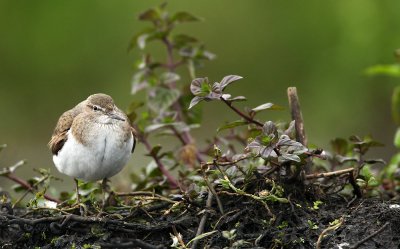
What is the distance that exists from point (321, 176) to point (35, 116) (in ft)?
21.8

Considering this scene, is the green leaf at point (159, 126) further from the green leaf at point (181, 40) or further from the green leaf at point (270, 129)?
the green leaf at point (270, 129)

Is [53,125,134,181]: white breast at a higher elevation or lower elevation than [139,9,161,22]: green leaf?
lower

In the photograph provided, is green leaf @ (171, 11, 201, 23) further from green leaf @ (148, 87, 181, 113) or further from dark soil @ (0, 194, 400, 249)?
dark soil @ (0, 194, 400, 249)

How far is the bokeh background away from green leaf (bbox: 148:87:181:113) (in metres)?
3.77

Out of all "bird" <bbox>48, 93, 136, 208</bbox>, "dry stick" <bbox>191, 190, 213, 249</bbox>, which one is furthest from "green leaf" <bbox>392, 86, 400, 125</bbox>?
"dry stick" <bbox>191, 190, 213, 249</bbox>

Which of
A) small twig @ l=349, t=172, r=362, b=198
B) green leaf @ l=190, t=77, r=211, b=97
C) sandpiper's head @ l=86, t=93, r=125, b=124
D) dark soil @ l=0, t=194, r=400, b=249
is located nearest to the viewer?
dark soil @ l=0, t=194, r=400, b=249

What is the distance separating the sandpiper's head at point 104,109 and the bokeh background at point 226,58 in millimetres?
4041

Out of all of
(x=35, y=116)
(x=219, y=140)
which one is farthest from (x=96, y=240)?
(x=35, y=116)

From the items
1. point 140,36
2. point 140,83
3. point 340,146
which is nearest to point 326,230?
point 340,146

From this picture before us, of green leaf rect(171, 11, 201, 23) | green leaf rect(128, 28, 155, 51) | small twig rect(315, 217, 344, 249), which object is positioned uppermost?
green leaf rect(171, 11, 201, 23)

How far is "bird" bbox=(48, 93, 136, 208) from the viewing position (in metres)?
5.02

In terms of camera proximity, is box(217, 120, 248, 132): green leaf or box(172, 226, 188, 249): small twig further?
box(217, 120, 248, 132): green leaf

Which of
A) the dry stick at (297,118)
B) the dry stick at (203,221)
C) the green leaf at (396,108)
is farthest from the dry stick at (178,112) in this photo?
the green leaf at (396,108)

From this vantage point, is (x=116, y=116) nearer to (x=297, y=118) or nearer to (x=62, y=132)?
(x=62, y=132)
